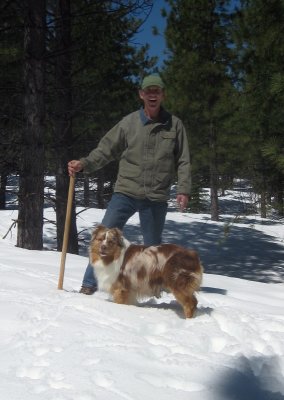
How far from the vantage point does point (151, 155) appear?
15.2 feet

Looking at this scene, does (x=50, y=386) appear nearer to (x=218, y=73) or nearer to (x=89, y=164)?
(x=89, y=164)

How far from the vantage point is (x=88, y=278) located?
4898 millimetres

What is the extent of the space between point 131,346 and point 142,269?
101cm

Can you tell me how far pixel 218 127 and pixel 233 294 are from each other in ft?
46.8

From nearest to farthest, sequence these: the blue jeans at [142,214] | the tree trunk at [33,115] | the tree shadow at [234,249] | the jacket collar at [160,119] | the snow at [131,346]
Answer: the snow at [131,346], the jacket collar at [160,119], the blue jeans at [142,214], the tree trunk at [33,115], the tree shadow at [234,249]

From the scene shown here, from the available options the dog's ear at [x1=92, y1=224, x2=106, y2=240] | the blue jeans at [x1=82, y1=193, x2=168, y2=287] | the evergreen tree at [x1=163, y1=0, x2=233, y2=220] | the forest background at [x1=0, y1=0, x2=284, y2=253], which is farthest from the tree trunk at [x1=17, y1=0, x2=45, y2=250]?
the evergreen tree at [x1=163, y1=0, x2=233, y2=220]

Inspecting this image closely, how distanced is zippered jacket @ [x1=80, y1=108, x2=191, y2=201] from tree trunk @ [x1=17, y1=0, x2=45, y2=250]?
327 cm

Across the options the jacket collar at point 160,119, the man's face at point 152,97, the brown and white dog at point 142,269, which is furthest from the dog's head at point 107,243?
the man's face at point 152,97

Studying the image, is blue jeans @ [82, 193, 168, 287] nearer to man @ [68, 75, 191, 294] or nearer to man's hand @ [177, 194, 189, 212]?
man @ [68, 75, 191, 294]

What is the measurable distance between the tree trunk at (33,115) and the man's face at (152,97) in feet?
12.1

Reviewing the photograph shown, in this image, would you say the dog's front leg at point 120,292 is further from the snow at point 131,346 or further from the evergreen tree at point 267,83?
the evergreen tree at point 267,83

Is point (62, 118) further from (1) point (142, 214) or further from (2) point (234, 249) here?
(2) point (234, 249)

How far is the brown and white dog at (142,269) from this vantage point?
4.12m

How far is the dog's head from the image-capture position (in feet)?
14.3
